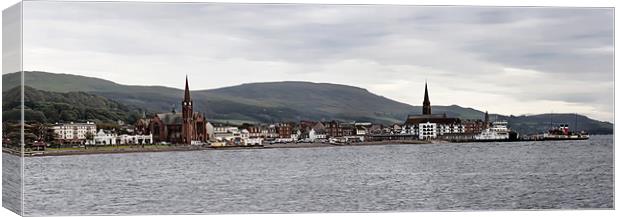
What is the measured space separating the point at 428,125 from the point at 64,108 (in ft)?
21.1

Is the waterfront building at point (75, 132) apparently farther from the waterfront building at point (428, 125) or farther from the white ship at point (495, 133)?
the white ship at point (495, 133)

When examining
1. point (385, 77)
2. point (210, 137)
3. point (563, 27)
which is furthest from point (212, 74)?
point (563, 27)

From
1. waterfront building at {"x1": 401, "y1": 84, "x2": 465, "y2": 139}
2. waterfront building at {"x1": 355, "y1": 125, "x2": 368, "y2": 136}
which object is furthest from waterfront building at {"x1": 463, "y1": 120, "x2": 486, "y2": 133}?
waterfront building at {"x1": 355, "y1": 125, "x2": 368, "y2": 136}

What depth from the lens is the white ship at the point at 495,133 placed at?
27.1 m

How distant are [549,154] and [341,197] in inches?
158

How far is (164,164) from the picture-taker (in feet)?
85.4

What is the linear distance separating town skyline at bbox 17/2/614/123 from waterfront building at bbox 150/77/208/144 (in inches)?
17.9

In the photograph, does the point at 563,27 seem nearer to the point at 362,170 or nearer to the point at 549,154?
the point at 549,154

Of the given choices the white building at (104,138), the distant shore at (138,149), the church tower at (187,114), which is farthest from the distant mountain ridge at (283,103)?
the white building at (104,138)

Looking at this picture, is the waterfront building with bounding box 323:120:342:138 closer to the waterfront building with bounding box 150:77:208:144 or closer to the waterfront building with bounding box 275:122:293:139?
the waterfront building with bounding box 275:122:293:139

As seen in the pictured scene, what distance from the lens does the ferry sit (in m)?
26.9

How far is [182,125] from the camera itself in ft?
85.6

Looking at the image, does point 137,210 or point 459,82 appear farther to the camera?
point 459,82

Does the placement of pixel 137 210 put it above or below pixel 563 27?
below
